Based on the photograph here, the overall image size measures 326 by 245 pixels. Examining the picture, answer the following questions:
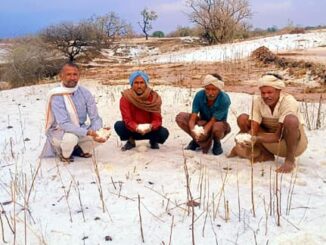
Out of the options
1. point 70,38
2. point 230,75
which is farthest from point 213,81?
point 70,38

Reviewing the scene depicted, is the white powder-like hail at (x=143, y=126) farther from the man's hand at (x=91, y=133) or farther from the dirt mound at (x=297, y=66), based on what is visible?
the dirt mound at (x=297, y=66)

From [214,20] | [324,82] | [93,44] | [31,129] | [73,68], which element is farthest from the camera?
[214,20]

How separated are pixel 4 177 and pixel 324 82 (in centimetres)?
660

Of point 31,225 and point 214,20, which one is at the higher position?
point 214,20

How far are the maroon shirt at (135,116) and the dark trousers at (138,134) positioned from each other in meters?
0.08

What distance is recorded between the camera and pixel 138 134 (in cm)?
496

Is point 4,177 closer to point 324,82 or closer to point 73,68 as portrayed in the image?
point 73,68

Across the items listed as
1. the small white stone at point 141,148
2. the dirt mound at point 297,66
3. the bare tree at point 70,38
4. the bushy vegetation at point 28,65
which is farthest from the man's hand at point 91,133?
the bare tree at point 70,38

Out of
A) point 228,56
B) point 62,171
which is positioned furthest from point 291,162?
point 228,56

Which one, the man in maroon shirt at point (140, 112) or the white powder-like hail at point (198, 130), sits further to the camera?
the man in maroon shirt at point (140, 112)

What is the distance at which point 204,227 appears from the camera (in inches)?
117

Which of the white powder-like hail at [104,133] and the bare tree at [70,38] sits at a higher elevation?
the bare tree at [70,38]

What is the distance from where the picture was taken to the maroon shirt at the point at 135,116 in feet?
15.8

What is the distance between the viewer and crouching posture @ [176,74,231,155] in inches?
181
